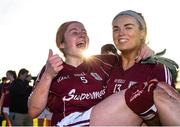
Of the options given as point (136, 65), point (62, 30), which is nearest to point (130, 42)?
point (136, 65)

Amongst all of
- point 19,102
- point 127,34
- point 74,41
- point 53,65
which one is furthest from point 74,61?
point 19,102

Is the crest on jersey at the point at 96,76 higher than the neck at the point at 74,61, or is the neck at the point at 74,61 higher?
the neck at the point at 74,61

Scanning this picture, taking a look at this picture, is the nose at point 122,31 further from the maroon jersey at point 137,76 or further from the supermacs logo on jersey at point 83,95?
the supermacs logo on jersey at point 83,95

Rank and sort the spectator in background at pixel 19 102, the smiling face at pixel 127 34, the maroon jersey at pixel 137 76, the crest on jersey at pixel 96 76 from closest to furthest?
the maroon jersey at pixel 137 76 → the smiling face at pixel 127 34 → the crest on jersey at pixel 96 76 → the spectator in background at pixel 19 102

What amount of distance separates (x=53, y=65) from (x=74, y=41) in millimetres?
661

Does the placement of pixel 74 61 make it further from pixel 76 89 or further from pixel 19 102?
pixel 19 102

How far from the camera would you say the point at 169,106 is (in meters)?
2.88

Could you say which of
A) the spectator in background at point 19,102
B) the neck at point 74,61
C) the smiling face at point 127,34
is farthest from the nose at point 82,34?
the spectator in background at point 19,102

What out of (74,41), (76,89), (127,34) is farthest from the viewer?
(74,41)

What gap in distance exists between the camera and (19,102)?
36.2 feet

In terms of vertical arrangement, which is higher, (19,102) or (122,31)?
(122,31)

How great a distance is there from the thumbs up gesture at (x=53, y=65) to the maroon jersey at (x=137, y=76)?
0.51 m

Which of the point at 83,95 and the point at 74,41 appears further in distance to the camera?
the point at 74,41

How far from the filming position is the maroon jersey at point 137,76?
12.3ft
